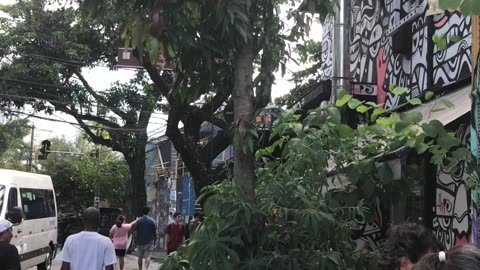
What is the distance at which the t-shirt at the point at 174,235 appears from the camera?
13203 mm

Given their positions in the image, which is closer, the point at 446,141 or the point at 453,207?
the point at 446,141

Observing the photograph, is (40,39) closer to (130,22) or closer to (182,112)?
(182,112)

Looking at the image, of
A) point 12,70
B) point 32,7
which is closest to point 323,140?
point 12,70

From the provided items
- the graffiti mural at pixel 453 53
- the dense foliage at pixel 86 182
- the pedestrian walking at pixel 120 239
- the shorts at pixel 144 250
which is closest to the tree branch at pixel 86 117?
the pedestrian walking at pixel 120 239

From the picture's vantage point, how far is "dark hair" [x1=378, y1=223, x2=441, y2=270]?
294cm

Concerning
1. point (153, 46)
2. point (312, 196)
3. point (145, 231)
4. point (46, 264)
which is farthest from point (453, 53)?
point (46, 264)

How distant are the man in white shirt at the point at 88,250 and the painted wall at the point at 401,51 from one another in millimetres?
4284

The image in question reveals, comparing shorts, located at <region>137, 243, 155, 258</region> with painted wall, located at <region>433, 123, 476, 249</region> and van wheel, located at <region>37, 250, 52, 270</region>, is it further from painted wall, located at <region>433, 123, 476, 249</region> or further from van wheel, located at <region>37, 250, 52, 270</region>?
painted wall, located at <region>433, 123, 476, 249</region>

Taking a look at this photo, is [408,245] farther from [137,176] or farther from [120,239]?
[137,176]

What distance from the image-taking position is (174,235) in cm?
1330

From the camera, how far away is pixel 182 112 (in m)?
15.1

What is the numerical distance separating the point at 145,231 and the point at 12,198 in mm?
3006

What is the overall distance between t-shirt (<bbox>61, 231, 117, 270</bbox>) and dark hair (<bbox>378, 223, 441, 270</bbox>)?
10.6ft

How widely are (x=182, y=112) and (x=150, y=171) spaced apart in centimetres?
2806
